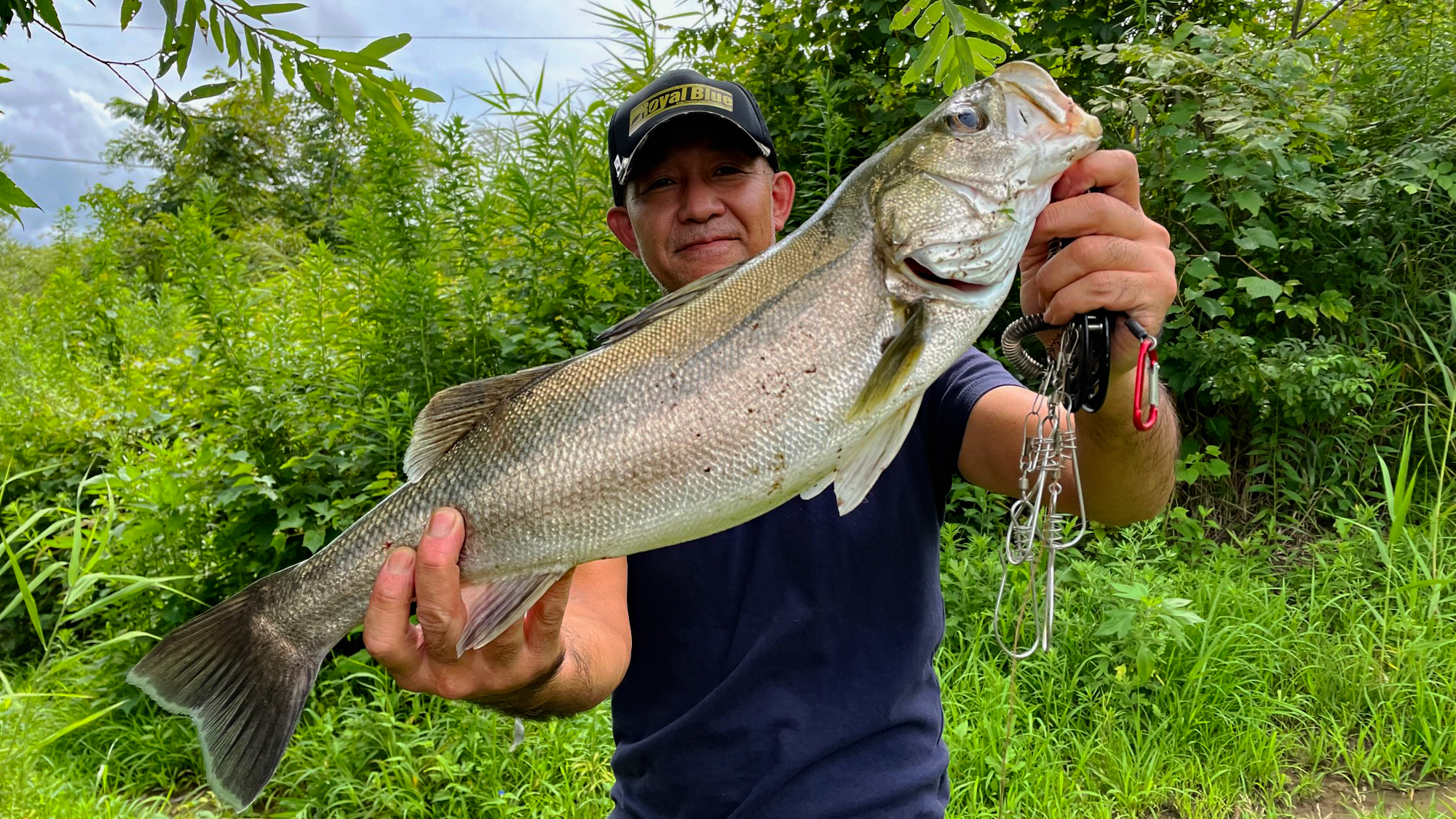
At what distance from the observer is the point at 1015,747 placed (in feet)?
10.7

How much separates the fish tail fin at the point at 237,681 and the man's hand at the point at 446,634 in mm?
202

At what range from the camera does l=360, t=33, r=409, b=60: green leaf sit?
2072 mm

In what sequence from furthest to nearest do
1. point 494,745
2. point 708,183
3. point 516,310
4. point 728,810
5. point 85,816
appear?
point 516,310 < point 494,745 < point 85,816 < point 708,183 < point 728,810

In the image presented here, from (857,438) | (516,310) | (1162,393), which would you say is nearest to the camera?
(857,438)

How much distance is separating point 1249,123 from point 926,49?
7.98 ft

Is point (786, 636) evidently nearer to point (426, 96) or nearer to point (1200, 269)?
point (426, 96)

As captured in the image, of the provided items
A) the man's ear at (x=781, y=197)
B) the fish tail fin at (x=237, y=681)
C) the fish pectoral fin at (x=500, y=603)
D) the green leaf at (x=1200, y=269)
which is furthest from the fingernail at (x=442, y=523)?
the green leaf at (x=1200, y=269)

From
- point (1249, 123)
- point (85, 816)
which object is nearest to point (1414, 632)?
point (1249, 123)

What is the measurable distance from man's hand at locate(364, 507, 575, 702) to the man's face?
47.9 inches

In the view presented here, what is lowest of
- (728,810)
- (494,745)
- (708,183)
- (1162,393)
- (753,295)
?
(494,745)

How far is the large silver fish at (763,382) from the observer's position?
144cm

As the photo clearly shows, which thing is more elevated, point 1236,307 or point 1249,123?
point 1249,123

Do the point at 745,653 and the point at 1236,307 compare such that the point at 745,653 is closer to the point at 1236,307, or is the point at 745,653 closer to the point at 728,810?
the point at 728,810

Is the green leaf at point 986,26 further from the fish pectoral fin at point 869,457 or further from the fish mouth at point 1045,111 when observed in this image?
the fish pectoral fin at point 869,457
